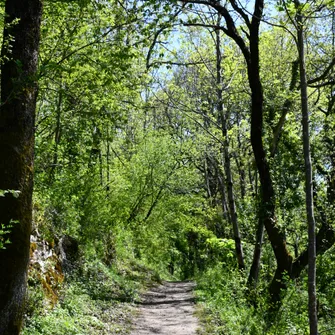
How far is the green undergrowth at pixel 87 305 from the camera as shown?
6406 mm

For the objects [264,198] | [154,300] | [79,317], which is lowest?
[154,300]

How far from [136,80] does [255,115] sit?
2828mm

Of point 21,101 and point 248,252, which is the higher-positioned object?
point 21,101

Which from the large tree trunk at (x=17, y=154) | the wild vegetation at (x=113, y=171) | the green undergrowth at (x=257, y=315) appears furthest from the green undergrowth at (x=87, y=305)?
the green undergrowth at (x=257, y=315)

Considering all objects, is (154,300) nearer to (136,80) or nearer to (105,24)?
(136,80)

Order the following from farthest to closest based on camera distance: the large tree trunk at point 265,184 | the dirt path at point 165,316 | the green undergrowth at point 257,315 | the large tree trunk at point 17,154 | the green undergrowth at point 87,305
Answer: the dirt path at point 165,316 → the large tree trunk at point 265,184 → the green undergrowth at point 257,315 → the green undergrowth at point 87,305 → the large tree trunk at point 17,154

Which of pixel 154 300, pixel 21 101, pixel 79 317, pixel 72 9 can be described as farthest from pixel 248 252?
pixel 21 101

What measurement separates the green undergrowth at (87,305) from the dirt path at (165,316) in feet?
1.17

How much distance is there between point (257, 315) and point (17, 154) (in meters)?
6.71

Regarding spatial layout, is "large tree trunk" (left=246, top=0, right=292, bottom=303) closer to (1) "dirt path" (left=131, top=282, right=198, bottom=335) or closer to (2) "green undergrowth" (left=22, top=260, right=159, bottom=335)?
(1) "dirt path" (left=131, top=282, right=198, bottom=335)

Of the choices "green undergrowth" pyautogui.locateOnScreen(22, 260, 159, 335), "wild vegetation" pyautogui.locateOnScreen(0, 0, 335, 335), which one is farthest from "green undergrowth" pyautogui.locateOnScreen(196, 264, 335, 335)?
"green undergrowth" pyautogui.locateOnScreen(22, 260, 159, 335)

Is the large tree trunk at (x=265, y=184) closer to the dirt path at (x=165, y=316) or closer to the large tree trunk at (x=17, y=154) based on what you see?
the dirt path at (x=165, y=316)

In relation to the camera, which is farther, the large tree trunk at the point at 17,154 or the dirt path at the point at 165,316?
the dirt path at the point at 165,316

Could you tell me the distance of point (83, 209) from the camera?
1145 cm
